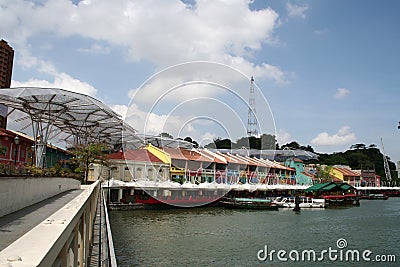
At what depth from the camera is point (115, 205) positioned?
3772 cm

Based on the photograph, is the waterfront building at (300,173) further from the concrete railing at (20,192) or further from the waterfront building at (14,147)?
the concrete railing at (20,192)

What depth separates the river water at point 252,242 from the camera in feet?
54.3

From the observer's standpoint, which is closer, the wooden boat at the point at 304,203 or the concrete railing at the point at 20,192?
the concrete railing at the point at 20,192

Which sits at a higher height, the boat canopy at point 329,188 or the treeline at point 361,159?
the treeline at point 361,159

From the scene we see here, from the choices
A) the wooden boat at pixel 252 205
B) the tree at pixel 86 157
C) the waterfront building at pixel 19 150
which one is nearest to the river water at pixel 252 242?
the waterfront building at pixel 19 150

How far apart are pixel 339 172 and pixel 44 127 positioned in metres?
77.3

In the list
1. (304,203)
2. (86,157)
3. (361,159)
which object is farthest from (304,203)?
(361,159)

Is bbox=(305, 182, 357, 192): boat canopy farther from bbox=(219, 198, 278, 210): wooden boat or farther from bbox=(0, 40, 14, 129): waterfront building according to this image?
bbox=(0, 40, 14, 129): waterfront building

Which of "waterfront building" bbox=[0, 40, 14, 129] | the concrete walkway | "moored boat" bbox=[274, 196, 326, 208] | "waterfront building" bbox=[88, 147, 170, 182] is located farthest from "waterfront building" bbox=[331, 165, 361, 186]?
the concrete walkway
